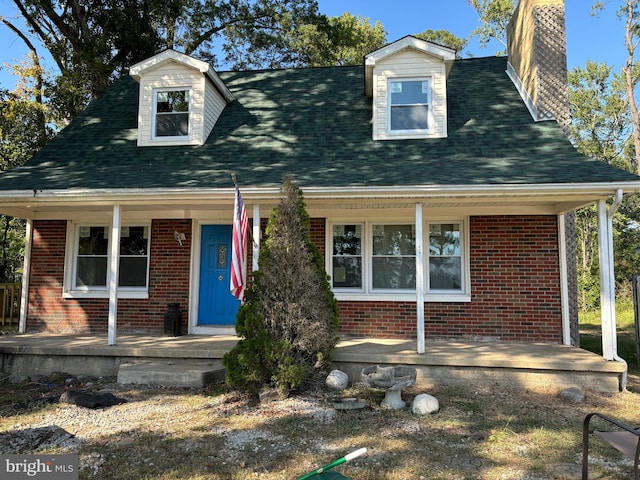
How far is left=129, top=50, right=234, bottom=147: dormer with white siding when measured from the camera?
9164 mm

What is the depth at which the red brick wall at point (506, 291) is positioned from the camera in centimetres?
779

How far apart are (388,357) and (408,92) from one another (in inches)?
209

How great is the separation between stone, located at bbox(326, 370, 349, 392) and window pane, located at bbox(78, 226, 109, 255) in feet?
18.6

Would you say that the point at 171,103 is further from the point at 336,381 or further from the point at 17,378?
the point at 336,381

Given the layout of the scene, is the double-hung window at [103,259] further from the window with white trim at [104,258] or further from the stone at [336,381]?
the stone at [336,381]

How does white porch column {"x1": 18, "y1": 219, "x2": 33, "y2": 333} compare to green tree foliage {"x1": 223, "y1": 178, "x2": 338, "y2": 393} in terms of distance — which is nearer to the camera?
green tree foliage {"x1": 223, "y1": 178, "x2": 338, "y2": 393}

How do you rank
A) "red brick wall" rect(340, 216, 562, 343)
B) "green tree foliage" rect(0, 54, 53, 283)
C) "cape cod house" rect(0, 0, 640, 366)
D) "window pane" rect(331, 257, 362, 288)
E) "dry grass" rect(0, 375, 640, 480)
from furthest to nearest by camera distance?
"green tree foliage" rect(0, 54, 53, 283) < "window pane" rect(331, 257, 362, 288) < "red brick wall" rect(340, 216, 562, 343) < "cape cod house" rect(0, 0, 640, 366) < "dry grass" rect(0, 375, 640, 480)

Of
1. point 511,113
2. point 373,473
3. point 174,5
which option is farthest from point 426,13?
point 373,473

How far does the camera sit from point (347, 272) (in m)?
8.52

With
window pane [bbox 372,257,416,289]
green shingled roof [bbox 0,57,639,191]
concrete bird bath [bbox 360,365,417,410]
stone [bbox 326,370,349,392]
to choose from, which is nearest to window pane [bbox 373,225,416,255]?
window pane [bbox 372,257,416,289]

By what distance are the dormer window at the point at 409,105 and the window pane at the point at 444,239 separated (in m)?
1.96

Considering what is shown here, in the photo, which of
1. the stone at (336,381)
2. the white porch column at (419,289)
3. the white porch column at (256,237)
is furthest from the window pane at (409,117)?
the stone at (336,381)
